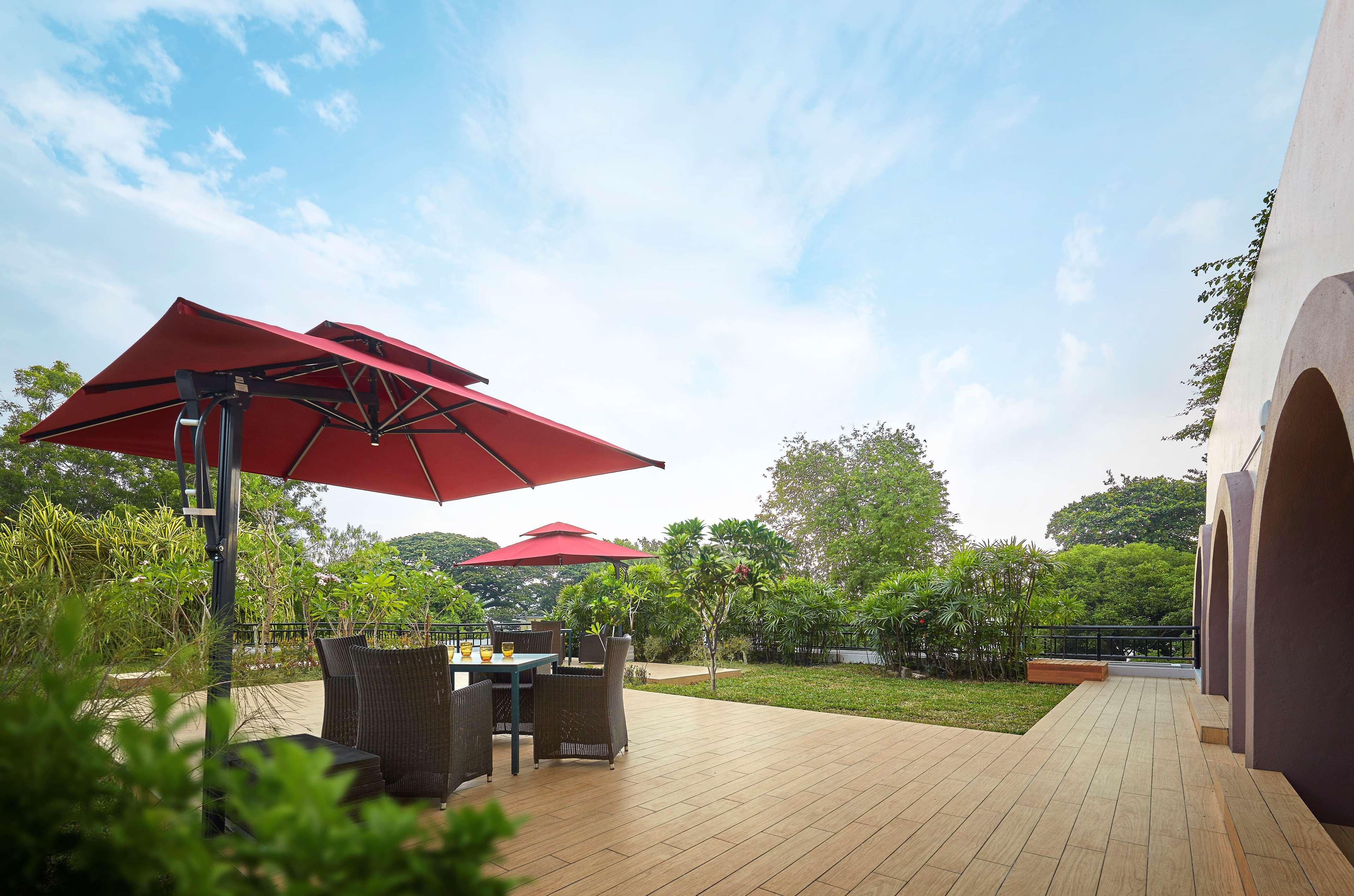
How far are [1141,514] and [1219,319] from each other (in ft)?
34.2

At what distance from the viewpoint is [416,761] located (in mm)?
3928

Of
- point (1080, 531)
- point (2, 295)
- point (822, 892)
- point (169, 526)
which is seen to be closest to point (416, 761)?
point (822, 892)

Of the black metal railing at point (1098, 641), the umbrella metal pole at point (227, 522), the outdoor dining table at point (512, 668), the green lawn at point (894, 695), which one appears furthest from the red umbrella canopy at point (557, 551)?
the umbrella metal pole at point (227, 522)

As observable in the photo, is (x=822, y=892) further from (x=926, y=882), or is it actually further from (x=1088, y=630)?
(x=1088, y=630)

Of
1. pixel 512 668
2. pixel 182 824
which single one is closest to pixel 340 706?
pixel 512 668

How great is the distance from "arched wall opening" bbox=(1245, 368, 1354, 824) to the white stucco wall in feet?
2.72

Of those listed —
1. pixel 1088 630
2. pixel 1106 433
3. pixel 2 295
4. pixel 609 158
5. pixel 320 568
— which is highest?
pixel 609 158

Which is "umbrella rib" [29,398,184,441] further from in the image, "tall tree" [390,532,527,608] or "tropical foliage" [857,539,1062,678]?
"tall tree" [390,532,527,608]

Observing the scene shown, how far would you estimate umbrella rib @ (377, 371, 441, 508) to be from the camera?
3.67m

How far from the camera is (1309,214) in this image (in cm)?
343

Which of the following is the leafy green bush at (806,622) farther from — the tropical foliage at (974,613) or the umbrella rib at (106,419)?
the umbrella rib at (106,419)

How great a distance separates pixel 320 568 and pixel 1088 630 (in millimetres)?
12043

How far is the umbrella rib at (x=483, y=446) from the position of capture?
4234 mm

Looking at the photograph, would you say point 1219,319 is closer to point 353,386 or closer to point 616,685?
point 616,685
